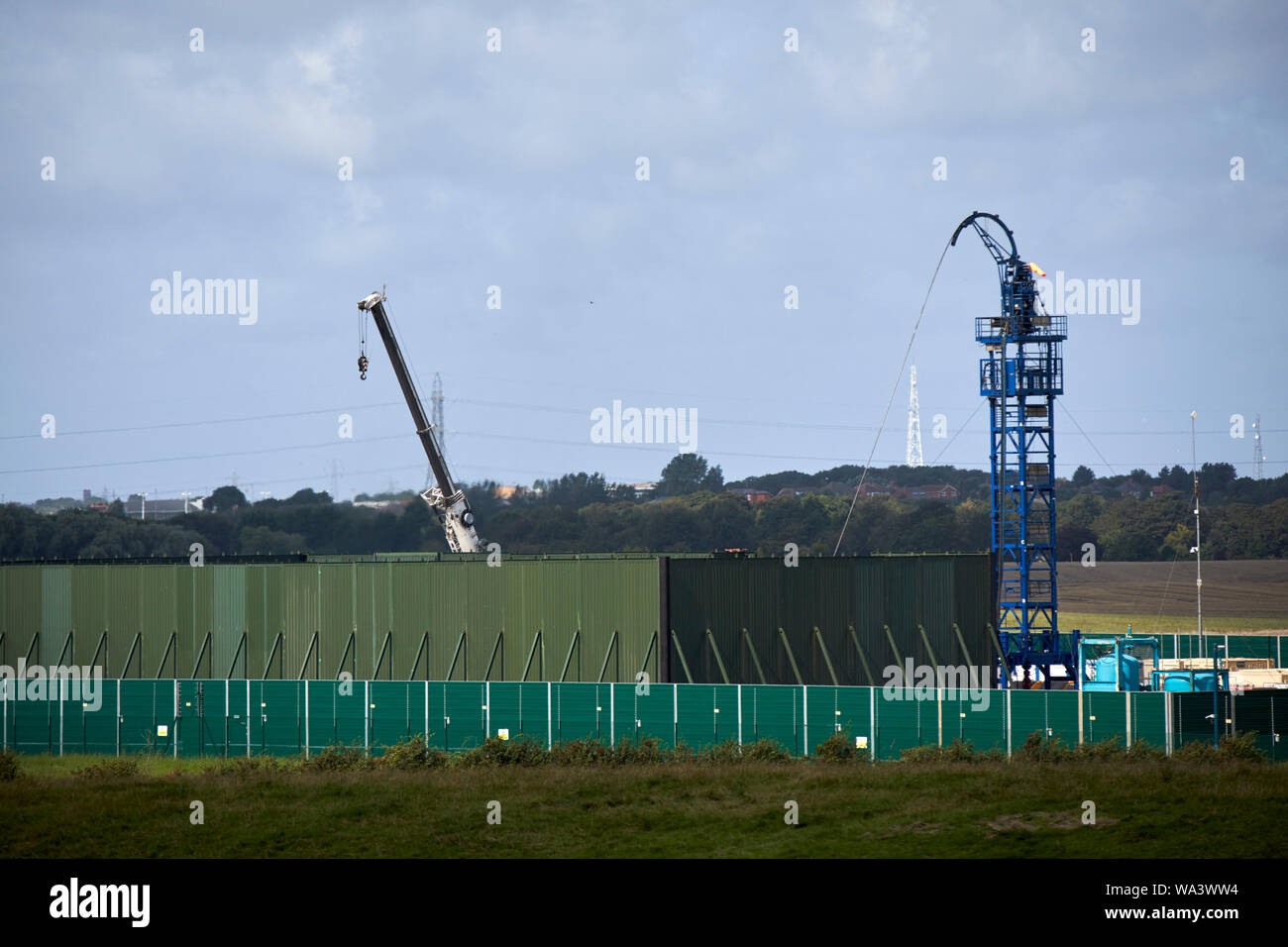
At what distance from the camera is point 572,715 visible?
3984 centimetres

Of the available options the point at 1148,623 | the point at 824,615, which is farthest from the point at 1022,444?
the point at 1148,623

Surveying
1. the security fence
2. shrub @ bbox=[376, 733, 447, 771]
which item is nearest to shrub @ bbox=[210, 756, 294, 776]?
the security fence

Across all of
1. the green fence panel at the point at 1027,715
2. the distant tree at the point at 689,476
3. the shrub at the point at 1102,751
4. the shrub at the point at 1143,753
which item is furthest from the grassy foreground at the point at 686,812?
the distant tree at the point at 689,476

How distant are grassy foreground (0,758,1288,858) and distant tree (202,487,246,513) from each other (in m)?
106

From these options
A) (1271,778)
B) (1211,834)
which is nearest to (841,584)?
(1271,778)

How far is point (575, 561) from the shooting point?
48.1 m

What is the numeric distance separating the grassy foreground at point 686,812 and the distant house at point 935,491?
15104 cm

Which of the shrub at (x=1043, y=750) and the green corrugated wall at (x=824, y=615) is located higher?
the green corrugated wall at (x=824, y=615)

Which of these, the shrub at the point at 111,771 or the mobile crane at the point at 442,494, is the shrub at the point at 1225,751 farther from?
the mobile crane at the point at 442,494

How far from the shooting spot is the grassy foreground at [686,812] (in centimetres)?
2573

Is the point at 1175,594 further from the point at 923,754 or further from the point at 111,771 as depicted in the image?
the point at 111,771

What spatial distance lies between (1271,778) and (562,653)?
81.2 feet
